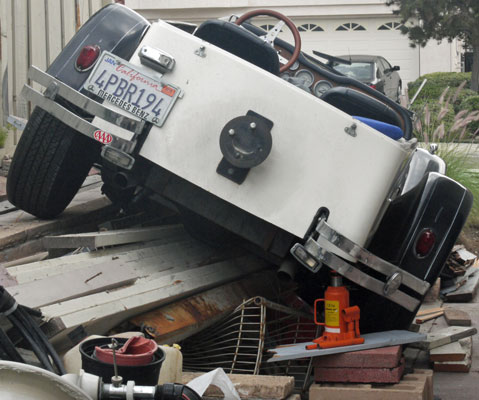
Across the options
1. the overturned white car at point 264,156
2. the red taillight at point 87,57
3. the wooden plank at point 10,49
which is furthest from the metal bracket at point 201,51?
the wooden plank at point 10,49

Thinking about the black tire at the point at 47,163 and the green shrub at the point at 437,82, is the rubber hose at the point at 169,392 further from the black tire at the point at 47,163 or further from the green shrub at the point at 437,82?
the green shrub at the point at 437,82

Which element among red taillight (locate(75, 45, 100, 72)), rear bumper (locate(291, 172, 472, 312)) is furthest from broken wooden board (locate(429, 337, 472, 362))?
red taillight (locate(75, 45, 100, 72))

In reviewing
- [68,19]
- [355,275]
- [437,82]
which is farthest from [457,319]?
[437,82]

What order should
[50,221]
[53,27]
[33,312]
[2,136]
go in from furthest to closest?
[53,27] → [2,136] → [50,221] → [33,312]

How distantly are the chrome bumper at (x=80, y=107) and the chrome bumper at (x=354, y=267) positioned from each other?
3.12 feet

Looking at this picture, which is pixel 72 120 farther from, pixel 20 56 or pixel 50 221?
pixel 20 56

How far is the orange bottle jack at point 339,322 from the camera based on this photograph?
12.0 feet

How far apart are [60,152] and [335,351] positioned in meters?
1.93

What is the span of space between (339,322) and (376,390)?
376mm

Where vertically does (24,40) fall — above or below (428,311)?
above

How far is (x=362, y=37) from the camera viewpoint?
27.2 meters

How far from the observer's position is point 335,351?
11.8 ft

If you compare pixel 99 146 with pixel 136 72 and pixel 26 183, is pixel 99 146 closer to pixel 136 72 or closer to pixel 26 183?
pixel 26 183

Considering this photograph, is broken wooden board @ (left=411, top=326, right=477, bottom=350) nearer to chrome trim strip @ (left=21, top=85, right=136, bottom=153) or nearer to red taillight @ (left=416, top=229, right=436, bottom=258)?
red taillight @ (left=416, top=229, right=436, bottom=258)
